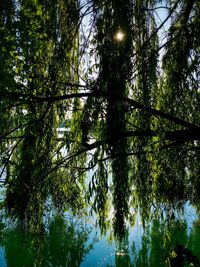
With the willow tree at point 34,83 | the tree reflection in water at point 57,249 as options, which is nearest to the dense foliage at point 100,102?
the willow tree at point 34,83

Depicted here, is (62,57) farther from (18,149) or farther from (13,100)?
(18,149)

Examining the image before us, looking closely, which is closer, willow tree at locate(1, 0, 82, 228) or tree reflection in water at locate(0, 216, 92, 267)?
willow tree at locate(1, 0, 82, 228)

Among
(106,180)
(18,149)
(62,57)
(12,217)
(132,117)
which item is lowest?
(12,217)

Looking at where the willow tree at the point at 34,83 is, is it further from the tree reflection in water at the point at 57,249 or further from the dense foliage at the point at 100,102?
the tree reflection in water at the point at 57,249

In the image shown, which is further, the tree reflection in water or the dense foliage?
the tree reflection in water

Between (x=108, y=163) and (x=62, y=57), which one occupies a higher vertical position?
(x=62, y=57)

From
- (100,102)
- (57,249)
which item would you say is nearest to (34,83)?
(100,102)

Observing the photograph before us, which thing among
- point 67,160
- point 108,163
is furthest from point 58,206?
point 108,163

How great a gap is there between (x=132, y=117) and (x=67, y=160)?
516 mm

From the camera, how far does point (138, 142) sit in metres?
2.23

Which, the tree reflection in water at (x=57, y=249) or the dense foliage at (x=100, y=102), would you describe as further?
the tree reflection in water at (x=57, y=249)

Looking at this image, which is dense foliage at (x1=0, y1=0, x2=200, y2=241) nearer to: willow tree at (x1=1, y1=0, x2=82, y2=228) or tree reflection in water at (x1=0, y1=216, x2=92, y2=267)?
willow tree at (x1=1, y1=0, x2=82, y2=228)

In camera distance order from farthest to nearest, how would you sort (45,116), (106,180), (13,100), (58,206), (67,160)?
(58,206) → (67,160) → (45,116) → (106,180) → (13,100)

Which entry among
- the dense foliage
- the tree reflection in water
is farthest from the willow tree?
the tree reflection in water
